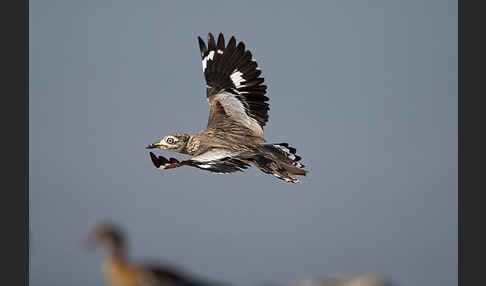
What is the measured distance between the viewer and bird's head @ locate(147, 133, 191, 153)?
37.0 feet

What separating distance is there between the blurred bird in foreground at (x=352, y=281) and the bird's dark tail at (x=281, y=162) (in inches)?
153

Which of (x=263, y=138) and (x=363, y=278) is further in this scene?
(x=263, y=138)

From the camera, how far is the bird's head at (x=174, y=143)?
11266 millimetres

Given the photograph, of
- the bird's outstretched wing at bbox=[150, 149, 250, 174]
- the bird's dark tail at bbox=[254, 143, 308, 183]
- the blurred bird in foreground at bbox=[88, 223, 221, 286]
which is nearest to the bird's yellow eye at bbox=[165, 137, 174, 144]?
the bird's outstretched wing at bbox=[150, 149, 250, 174]

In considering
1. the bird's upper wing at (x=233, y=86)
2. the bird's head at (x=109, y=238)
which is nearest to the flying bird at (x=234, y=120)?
the bird's upper wing at (x=233, y=86)

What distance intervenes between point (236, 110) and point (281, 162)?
1506 mm

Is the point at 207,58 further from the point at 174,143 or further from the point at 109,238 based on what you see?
the point at 109,238

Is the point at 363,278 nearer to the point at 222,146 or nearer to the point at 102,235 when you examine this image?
the point at 102,235

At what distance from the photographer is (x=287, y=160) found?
10.7 metres

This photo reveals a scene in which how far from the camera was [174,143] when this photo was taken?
37.1 feet

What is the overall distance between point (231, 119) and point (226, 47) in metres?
1.31

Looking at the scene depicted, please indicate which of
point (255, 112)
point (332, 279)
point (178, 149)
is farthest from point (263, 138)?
point (332, 279)

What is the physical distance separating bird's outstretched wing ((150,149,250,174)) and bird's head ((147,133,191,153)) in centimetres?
119

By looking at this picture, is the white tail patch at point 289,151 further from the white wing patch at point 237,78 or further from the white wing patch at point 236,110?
the white wing patch at point 237,78
